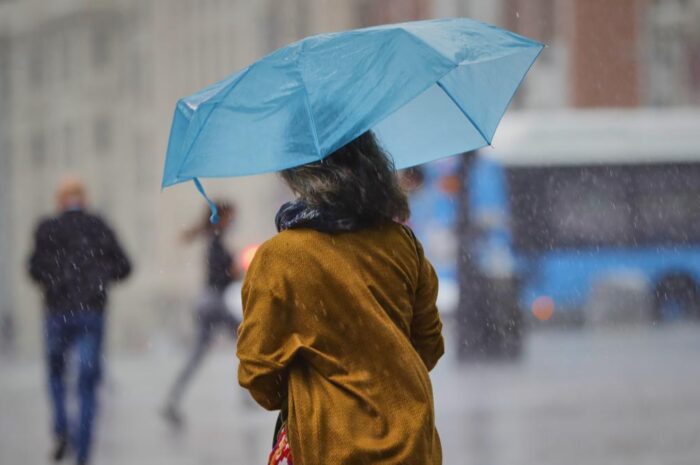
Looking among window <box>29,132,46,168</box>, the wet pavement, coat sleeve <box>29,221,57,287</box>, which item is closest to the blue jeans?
coat sleeve <box>29,221,57,287</box>

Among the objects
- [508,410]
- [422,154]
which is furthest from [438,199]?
[422,154]

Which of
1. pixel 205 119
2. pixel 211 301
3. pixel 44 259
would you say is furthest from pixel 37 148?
pixel 205 119

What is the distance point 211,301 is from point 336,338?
7460 mm

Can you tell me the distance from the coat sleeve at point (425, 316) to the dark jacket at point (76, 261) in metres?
4.33

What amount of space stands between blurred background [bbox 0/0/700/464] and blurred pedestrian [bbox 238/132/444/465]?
26.1 inches

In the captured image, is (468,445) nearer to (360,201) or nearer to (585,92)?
(360,201)

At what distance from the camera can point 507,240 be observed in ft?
69.8

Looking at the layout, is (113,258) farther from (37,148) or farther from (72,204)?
(37,148)

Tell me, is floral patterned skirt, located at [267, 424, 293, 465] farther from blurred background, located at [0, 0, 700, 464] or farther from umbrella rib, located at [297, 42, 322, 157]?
blurred background, located at [0, 0, 700, 464]

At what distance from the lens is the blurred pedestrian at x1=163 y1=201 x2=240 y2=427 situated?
10125 mm

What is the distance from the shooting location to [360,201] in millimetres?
3312

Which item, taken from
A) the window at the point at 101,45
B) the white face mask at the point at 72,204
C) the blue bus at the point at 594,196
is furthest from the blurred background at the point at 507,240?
the white face mask at the point at 72,204

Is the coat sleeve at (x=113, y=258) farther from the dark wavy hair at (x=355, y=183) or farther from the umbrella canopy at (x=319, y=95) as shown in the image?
the dark wavy hair at (x=355, y=183)

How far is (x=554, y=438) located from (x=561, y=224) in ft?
44.4
